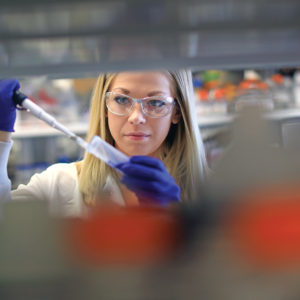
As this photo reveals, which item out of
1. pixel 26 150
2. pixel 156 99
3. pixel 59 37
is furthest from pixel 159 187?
pixel 26 150

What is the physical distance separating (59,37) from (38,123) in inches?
86.1

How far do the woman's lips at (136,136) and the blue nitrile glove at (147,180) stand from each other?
241mm

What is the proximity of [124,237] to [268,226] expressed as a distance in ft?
0.57

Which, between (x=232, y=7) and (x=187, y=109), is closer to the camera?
(x=232, y=7)

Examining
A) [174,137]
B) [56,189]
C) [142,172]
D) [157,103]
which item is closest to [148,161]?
[142,172]

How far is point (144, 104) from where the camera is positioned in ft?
3.20

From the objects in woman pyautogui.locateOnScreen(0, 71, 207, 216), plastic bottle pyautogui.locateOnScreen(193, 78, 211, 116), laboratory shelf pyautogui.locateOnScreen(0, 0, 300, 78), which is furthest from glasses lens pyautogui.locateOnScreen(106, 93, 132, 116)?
plastic bottle pyautogui.locateOnScreen(193, 78, 211, 116)

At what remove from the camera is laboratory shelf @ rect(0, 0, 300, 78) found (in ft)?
1.38

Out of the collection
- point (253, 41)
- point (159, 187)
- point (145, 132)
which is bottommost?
point (159, 187)

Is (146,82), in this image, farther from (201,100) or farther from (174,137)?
(201,100)

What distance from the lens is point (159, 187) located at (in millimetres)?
632

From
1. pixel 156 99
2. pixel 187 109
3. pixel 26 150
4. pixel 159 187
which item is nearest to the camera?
pixel 159 187

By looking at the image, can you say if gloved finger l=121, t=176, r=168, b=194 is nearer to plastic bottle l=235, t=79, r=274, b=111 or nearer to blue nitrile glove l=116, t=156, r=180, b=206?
blue nitrile glove l=116, t=156, r=180, b=206

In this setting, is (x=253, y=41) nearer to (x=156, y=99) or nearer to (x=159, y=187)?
(x=159, y=187)
